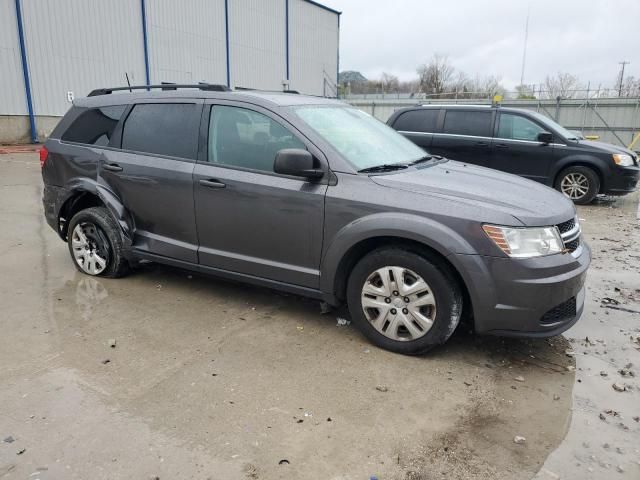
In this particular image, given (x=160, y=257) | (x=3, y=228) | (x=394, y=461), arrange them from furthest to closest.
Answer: (x=3, y=228)
(x=160, y=257)
(x=394, y=461)

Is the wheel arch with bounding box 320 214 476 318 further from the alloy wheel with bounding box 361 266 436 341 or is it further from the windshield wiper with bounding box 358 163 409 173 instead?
the windshield wiper with bounding box 358 163 409 173

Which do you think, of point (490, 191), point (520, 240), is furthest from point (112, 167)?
Answer: point (520, 240)

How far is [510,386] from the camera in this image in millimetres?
3189

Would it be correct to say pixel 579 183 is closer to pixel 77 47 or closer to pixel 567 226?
pixel 567 226

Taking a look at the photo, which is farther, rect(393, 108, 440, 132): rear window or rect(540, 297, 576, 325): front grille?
rect(393, 108, 440, 132): rear window

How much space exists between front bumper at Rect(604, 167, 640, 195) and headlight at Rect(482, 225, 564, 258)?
23.1 feet

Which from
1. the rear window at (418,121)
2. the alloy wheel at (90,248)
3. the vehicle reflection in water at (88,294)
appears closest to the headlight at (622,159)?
the rear window at (418,121)

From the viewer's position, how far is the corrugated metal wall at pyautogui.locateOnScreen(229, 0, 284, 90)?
27.1 meters

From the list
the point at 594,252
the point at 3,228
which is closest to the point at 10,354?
the point at 3,228

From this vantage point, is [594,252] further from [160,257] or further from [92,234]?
[92,234]

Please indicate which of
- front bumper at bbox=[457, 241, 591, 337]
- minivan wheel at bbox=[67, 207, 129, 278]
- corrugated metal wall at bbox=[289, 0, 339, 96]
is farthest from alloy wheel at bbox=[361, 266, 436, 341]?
corrugated metal wall at bbox=[289, 0, 339, 96]

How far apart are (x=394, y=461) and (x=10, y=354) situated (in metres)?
2.72

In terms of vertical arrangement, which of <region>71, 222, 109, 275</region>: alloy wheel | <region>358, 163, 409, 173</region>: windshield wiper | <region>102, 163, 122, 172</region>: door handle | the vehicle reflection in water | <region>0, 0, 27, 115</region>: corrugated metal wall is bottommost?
the vehicle reflection in water

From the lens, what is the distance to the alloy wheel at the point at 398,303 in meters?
3.35
